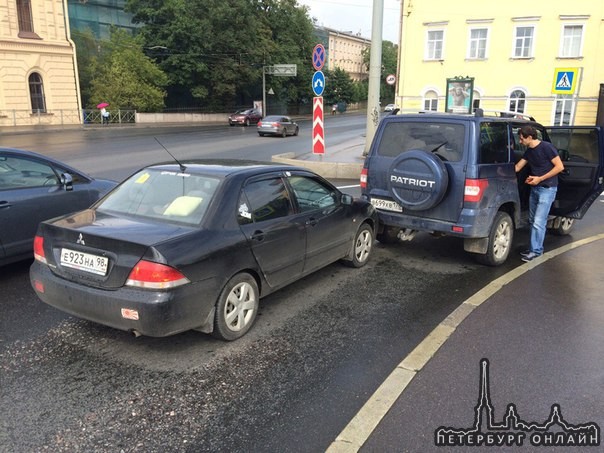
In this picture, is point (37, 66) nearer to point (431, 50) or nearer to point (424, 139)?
point (431, 50)

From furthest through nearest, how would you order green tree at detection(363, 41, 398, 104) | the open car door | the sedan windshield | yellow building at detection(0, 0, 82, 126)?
green tree at detection(363, 41, 398, 104)
yellow building at detection(0, 0, 82, 126)
the open car door
the sedan windshield

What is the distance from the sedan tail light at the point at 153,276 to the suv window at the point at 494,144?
3902 mm

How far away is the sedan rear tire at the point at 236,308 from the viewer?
4039 mm

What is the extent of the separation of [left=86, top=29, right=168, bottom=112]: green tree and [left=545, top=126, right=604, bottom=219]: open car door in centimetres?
4001

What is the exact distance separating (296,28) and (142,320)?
61.7 metres

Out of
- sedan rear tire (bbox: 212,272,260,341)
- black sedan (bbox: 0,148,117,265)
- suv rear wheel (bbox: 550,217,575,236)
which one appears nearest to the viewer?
sedan rear tire (bbox: 212,272,260,341)

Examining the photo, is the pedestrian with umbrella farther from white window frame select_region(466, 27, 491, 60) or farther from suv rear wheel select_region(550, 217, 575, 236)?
suv rear wheel select_region(550, 217, 575, 236)

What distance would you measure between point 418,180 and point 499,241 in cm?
141

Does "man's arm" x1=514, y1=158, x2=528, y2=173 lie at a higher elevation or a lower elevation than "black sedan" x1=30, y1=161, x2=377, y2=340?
higher

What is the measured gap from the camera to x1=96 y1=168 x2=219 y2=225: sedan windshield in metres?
4.17

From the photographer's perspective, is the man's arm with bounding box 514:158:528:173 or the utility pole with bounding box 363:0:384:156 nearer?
the man's arm with bounding box 514:158:528:173

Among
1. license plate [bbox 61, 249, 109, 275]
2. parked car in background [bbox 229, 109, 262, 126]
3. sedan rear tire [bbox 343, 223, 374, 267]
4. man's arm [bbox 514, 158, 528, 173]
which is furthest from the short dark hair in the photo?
parked car in background [bbox 229, 109, 262, 126]

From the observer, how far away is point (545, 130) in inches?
294

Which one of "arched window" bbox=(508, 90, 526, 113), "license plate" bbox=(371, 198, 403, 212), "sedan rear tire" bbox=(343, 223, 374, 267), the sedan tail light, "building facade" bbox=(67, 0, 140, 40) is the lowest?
"sedan rear tire" bbox=(343, 223, 374, 267)
